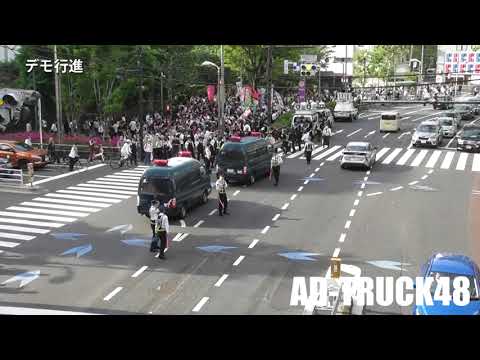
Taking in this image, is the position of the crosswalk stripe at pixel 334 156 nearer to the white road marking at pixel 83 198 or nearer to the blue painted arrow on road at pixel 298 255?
the white road marking at pixel 83 198

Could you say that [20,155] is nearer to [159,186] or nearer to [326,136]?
[159,186]

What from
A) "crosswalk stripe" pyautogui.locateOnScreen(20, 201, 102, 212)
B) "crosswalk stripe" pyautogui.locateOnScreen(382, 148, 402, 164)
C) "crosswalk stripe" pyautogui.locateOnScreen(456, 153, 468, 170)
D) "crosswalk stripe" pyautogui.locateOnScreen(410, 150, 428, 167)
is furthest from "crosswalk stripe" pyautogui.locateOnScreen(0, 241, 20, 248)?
"crosswalk stripe" pyautogui.locateOnScreen(456, 153, 468, 170)

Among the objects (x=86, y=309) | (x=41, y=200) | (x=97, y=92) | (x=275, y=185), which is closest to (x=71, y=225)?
(x=41, y=200)

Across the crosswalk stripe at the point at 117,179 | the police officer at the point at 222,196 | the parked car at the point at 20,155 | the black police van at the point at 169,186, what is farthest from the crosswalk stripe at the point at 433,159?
the parked car at the point at 20,155

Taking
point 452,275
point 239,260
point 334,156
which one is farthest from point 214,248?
point 334,156

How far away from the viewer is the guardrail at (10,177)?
1171 inches

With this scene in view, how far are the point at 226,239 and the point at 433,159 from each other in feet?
73.0

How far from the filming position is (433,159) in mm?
39344

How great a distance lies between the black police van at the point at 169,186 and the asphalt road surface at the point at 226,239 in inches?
24.9

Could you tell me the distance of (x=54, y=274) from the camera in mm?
17750

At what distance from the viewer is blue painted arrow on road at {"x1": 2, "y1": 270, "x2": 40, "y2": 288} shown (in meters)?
17.1

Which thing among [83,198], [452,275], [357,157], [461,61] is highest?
[461,61]

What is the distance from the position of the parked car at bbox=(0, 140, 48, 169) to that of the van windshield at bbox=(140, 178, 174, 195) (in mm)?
13614

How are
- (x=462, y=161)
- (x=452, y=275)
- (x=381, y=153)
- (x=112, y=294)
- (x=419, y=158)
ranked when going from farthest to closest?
(x=381, y=153), (x=419, y=158), (x=462, y=161), (x=112, y=294), (x=452, y=275)
